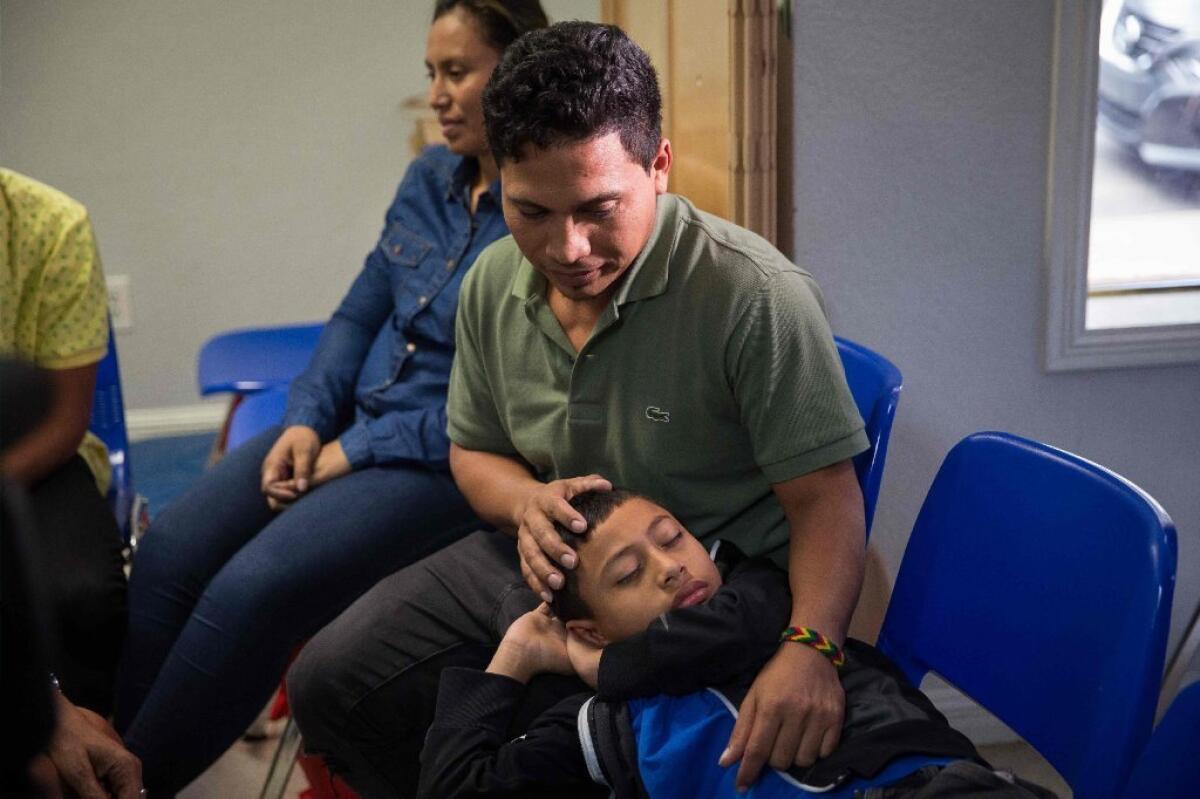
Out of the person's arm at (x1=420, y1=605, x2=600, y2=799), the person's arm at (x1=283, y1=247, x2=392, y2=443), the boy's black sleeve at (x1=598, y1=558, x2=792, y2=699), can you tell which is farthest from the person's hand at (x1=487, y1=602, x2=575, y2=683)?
the person's arm at (x1=283, y1=247, x2=392, y2=443)

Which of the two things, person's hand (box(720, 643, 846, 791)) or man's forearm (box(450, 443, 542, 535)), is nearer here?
person's hand (box(720, 643, 846, 791))

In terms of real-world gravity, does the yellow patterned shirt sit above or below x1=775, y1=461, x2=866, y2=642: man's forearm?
above

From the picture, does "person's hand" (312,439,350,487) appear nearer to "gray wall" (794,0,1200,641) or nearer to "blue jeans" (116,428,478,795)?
"blue jeans" (116,428,478,795)

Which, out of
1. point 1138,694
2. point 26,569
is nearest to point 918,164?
point 1138,694

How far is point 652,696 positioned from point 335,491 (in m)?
0.78

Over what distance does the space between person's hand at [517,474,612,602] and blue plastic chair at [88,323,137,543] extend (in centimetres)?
97

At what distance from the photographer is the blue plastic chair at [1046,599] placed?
38.7 inches

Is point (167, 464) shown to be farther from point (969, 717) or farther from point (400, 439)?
point (969, 717)

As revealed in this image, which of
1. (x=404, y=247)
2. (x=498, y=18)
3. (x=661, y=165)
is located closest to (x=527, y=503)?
(x=661, y=165)

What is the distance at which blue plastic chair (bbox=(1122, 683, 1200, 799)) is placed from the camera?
88 cm

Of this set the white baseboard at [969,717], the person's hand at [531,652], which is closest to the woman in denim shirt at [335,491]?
the person's hand at [531,652]

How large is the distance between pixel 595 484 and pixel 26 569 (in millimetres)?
850

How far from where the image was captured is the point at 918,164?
1.82 metres

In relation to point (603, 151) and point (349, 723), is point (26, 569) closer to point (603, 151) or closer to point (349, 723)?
point (603, 151)
